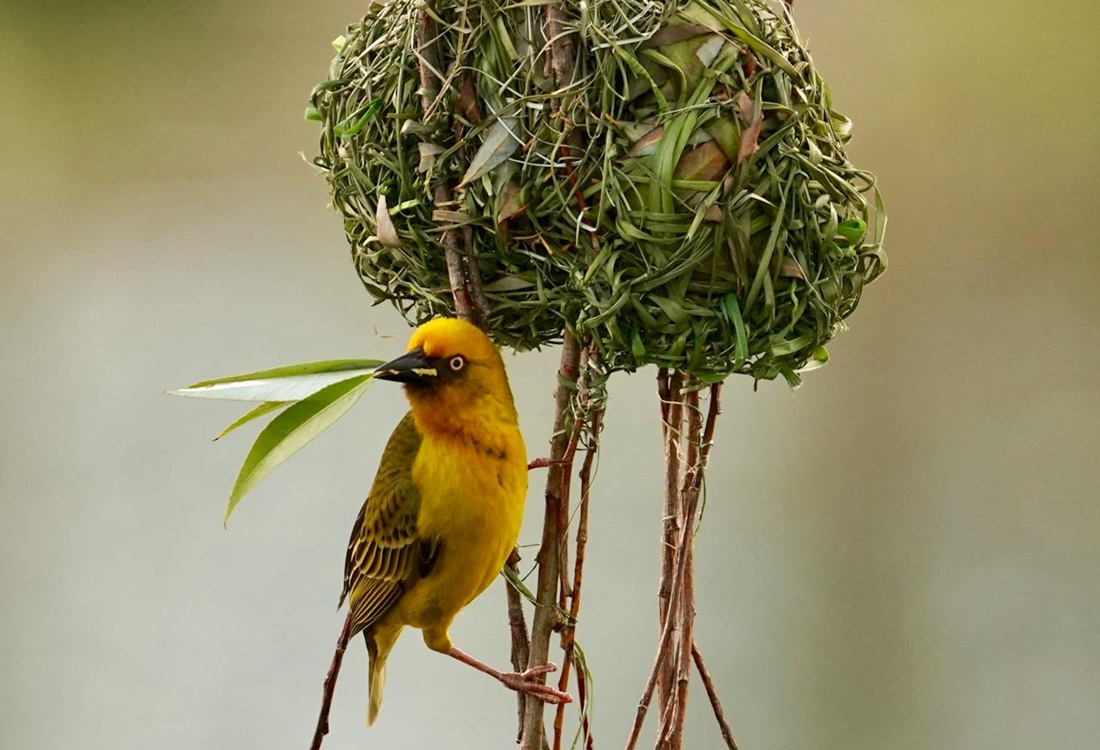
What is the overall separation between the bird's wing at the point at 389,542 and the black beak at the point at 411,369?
0.10 metres

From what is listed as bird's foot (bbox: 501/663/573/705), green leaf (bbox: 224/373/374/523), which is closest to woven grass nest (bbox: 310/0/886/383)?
green leaf (bbox: 224/373/374/523)

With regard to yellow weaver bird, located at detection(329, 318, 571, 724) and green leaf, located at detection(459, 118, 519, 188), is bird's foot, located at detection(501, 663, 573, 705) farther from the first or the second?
green leaf, located at detection(459, 118, 519, 188)

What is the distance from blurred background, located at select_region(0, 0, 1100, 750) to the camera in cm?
134

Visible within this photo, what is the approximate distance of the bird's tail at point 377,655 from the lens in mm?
842

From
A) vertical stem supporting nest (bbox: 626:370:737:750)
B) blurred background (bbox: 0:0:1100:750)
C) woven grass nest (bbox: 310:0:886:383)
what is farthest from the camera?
blurred background (bbox: 0:0:1100:750)

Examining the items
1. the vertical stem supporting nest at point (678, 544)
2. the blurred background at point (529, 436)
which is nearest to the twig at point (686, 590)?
the vertical stem supporting nest at point (678, 544)

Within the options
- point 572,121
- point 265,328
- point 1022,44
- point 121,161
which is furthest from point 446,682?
point 1022,44

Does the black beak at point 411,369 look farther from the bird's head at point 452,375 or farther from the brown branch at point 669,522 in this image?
A: the brown branch at point 669,522

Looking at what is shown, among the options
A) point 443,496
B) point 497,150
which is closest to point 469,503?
point 443,496

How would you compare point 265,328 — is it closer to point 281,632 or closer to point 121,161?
point 121,161

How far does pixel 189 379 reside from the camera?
1578mm

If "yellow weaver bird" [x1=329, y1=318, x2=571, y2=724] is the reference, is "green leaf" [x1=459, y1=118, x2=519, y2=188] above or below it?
above

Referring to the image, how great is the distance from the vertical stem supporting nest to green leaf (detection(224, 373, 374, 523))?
23 centimetres

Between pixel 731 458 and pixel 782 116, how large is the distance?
0.82 metres
